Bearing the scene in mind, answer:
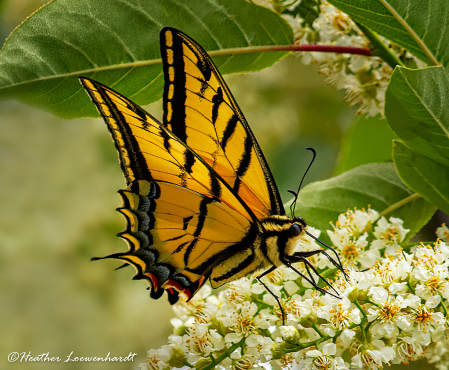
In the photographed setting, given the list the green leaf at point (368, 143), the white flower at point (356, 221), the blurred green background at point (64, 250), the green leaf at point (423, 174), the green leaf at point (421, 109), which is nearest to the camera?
the green leaf at point (421, 109)

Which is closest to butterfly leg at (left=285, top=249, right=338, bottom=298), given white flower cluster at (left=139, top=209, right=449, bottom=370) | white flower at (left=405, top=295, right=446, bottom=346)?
white flower cluster at (left=139, top=209, right=449, bottom=370)

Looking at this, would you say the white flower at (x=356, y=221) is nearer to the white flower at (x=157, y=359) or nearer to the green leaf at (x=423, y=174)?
the green leaf at (x=423, y=174)

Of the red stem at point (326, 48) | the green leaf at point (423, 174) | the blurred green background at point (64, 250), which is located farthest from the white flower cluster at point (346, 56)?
the blurred green background at point (64, 250)

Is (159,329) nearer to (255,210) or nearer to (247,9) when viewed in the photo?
(255,210)

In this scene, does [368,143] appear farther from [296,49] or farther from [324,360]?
[324,360]

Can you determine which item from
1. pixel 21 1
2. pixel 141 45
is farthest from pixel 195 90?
pixel 21 1

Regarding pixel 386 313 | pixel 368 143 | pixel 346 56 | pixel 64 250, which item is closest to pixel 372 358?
pixel 386 313
